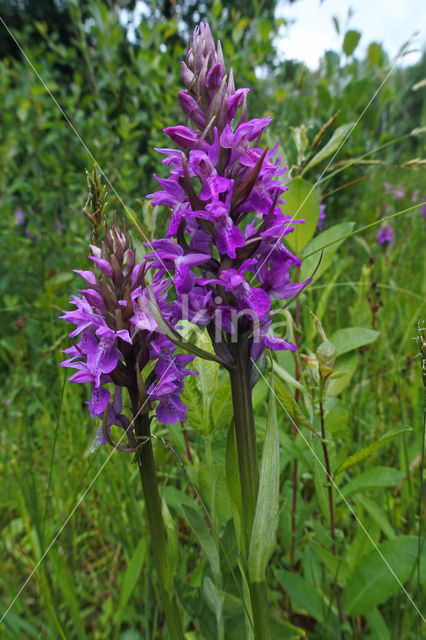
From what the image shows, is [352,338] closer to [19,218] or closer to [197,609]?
[197,609]

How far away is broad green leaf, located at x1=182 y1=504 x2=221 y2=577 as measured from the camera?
104 centimetres

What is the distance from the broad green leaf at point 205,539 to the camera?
104 centimetres

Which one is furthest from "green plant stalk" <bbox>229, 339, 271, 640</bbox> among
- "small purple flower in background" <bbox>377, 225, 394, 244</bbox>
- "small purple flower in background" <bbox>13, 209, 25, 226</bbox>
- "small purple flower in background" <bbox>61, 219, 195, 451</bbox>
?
"small purple flower in background" <bbox>13, 209, 25, 226</bbox>

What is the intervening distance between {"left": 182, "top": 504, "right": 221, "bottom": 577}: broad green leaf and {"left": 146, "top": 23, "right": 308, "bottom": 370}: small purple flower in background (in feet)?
1.38

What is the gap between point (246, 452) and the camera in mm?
851

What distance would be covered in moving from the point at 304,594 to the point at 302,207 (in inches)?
37.7

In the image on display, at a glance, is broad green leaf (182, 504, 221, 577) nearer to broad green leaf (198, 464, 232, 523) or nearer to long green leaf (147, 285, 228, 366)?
broad green leaf (198, 464, 232, 523)

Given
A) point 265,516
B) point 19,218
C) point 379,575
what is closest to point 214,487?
point 265,516

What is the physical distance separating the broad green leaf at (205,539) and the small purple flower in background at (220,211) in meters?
0.42

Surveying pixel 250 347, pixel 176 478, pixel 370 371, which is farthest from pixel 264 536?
pixel 370 371

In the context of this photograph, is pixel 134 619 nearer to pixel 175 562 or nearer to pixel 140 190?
pixel 175 562

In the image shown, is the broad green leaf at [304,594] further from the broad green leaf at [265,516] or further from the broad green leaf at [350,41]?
the broad green leaf at [350,41]

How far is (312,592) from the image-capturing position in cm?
122

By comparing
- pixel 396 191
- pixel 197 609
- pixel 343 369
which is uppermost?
pixel 396 191
